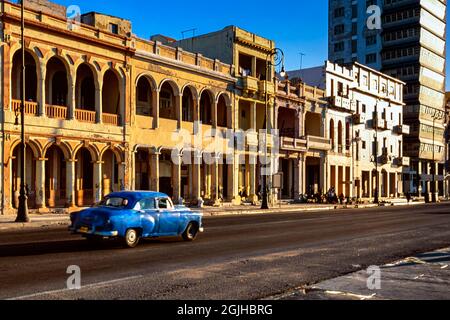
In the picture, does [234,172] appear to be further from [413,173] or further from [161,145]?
[413,173]

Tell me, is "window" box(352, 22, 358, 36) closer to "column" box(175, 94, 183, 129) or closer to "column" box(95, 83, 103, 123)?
"column" box(175, 94, 183, 129)

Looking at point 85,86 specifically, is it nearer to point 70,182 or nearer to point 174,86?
point 174,86

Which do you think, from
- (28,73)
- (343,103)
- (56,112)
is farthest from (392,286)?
(343,103)

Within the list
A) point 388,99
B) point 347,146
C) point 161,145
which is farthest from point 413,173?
point 161,145

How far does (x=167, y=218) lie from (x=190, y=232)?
4.25ft

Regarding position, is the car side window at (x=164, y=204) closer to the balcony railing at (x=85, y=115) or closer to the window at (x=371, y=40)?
the balcony railing at (x=85, y=115)

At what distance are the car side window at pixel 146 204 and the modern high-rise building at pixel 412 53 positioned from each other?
67897 mm

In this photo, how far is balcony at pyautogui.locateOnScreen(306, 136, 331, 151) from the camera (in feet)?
174

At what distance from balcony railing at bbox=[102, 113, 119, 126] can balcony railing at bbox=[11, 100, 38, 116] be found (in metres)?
4.74

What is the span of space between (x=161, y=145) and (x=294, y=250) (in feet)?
77.3

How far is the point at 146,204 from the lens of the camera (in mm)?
14734

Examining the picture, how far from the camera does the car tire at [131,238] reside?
14.0 metres

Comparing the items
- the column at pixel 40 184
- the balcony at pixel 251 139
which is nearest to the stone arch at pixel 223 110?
the balcony at pixel 251 139
